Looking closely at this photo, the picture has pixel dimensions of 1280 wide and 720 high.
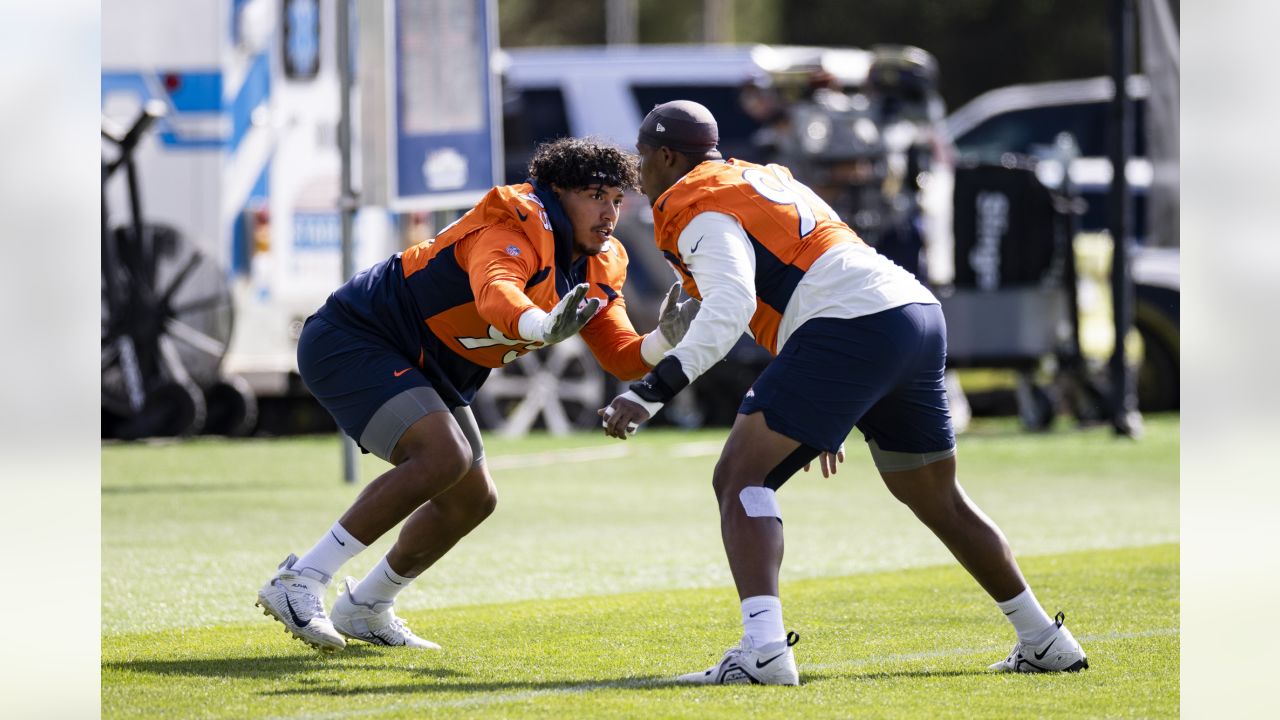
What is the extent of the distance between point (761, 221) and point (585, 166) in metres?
0.67

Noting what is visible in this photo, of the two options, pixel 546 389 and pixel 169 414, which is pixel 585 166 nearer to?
pixel 169 414

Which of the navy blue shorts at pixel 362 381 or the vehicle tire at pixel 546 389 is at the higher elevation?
the navy blue shorts at pixel 362 381

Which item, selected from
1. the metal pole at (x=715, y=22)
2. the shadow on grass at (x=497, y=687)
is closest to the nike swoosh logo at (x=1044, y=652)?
the shadow on grass at (x=497, y=687)

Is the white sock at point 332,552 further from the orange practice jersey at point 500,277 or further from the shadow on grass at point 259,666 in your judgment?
the orange practice jersey at point 500,277

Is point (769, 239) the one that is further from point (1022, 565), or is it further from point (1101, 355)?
point (1101, 355)

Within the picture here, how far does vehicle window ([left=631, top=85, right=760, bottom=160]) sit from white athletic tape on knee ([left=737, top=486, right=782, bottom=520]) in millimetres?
11881

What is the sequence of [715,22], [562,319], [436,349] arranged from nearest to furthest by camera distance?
[562,319], [436,349], [715,22]

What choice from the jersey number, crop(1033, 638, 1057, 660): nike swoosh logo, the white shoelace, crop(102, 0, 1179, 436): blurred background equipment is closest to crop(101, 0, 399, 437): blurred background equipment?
crop(102, 0, 1179, 436): blurred background equipment

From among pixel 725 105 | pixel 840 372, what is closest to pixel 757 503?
pixel 840 372

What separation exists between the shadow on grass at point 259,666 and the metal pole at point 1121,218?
1084 centimetres

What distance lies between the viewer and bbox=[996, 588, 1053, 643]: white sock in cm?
562

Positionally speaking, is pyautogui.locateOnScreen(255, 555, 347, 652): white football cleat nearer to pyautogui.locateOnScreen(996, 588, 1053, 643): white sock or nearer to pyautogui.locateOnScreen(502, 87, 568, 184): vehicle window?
pyautogui.locateOnScreen(996, 588, 1053, 643): white sock

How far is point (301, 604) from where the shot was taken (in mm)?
5762

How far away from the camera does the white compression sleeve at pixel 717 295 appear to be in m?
5.20
